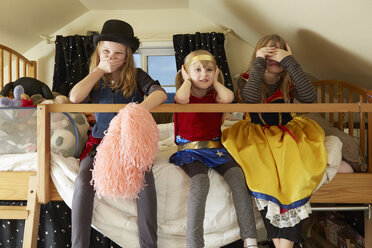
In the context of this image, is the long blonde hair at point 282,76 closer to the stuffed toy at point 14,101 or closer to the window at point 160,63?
the stuffed toy at point 14,101

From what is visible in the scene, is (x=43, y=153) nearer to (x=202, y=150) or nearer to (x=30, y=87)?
(x=202, y=150)

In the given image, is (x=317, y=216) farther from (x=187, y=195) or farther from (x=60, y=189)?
(x=60, y=189)

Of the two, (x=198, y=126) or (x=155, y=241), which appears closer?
(x=155, y=241)

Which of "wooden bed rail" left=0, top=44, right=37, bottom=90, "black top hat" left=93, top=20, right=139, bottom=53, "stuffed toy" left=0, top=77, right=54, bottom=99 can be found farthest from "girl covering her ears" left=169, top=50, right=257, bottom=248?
"wooden bed rail" left=0, top=44, right=37, bottom=90

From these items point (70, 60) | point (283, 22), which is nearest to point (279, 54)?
point (283, 22)

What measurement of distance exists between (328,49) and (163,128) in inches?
40.7

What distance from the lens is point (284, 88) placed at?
4.79 ft

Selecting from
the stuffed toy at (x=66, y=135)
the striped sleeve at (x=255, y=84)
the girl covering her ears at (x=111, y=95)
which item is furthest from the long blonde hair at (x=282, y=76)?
the stuffed toy at (x=66, y=135)

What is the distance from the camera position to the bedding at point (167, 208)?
3.74 feet

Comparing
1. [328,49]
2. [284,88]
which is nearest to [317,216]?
[284,88]

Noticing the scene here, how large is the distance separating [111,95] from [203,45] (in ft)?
4.57

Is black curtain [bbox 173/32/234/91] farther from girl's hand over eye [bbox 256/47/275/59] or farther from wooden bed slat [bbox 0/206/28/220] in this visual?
wooden bed slat [bbox 0/206/28/220]

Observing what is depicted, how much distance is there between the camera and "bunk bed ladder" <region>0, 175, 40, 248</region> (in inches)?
44.0

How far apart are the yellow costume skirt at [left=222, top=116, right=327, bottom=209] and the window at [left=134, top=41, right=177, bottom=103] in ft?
4.91
